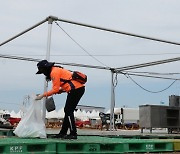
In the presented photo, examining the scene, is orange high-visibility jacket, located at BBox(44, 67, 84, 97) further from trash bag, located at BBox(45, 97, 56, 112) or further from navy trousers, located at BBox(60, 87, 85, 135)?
trash bag, located at BBox(45, 97, 56, 112)

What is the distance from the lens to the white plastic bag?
7391mm

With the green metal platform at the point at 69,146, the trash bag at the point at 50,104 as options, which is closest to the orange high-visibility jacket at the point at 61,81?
the trash bag at the point at 50,104

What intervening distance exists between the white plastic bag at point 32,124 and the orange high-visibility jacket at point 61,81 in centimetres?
58

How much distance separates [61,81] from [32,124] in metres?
1.07

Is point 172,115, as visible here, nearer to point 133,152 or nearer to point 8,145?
point 133,152

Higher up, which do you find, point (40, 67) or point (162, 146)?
point (40, 67)

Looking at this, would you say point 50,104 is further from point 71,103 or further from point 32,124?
point 71,103

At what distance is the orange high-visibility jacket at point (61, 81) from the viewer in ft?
23.1

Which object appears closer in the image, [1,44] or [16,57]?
[1,44]

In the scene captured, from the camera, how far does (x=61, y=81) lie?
7.18 m

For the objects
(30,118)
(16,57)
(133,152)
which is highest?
(16,57)

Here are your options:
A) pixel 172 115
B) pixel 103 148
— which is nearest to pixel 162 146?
pixel 103 148

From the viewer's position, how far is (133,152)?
21.5 ft

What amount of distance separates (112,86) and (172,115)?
9.63ft
